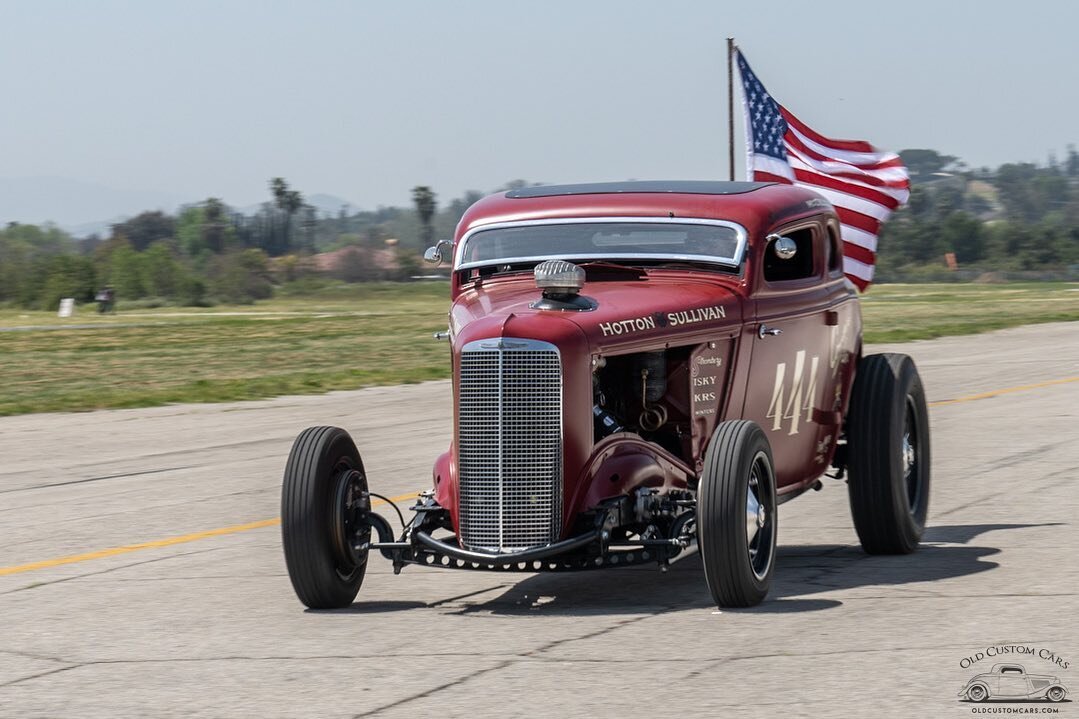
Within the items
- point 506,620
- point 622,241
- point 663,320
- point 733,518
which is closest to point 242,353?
point 622,241

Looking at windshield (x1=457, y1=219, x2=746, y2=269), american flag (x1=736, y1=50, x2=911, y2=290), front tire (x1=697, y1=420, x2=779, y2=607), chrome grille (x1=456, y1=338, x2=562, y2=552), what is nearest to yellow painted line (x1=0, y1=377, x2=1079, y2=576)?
windshield (x1=457, y1=219, x2=746, y2=269)

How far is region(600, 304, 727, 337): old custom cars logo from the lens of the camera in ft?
24.7

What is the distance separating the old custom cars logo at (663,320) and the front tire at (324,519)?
146cm

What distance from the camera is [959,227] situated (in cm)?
16112

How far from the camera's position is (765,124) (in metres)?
19.6

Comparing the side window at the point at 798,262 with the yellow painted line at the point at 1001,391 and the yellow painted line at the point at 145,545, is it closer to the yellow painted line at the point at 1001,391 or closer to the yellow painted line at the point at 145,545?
the yellow painted line at the point at 145,545

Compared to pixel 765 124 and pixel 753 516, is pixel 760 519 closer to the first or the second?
pixel 753 516

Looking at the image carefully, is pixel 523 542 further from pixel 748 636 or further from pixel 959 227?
pixel 959 227

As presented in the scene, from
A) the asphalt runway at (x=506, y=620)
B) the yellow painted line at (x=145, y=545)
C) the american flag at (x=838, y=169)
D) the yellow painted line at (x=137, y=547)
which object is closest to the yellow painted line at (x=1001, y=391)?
the american flag at (x=838, y=169)

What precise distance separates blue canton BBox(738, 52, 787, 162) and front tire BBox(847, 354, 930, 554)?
32.8ft

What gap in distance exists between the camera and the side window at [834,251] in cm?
984

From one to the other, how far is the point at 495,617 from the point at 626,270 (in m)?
2.07

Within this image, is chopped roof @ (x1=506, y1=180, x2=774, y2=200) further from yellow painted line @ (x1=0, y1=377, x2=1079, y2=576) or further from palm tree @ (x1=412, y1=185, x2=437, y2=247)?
palm tree @ (x1=412, y1=185, x2=437, y2=247)

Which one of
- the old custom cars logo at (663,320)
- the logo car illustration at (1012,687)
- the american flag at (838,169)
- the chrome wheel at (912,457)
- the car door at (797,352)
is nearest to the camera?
the logo car illustration at (1012,687)
